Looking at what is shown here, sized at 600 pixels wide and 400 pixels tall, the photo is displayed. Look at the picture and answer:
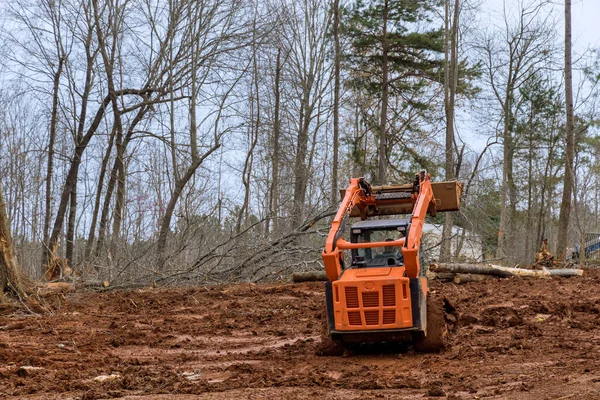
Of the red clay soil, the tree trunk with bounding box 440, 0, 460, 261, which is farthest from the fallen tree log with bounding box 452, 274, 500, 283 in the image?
the tree trunk with bounding box 440, 0, 460, 261

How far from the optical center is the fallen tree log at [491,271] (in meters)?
16.4

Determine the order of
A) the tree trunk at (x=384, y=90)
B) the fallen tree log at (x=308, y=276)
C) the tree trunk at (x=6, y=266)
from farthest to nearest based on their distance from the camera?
the tree trunk at (x=384, y=90) → the fallen tree log at (x=308, y=276) → the tree trunk at (x=6, y=266)

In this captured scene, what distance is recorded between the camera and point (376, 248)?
30.2 ft

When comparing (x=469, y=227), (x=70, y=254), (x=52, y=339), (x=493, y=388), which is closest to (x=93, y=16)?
(x=70, y=254)

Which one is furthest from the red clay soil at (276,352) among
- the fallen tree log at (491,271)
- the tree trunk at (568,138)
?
the tree trunk at (568,138)

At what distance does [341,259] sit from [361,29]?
2231cm

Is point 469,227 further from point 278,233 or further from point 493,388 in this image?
point 493,388

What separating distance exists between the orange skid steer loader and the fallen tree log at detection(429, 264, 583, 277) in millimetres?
7143

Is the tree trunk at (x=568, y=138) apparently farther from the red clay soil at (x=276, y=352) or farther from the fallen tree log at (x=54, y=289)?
the fallen tree log at (x=54, y=289)

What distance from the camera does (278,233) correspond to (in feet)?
65.1

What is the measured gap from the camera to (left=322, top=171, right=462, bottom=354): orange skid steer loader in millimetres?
8195

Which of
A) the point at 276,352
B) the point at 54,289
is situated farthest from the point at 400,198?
the point at 54,289

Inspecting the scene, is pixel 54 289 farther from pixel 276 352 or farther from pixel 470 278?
pixel 470 278

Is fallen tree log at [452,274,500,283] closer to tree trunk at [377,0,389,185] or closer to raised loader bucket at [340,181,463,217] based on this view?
raised loader bucket at [340,181,463,217]
